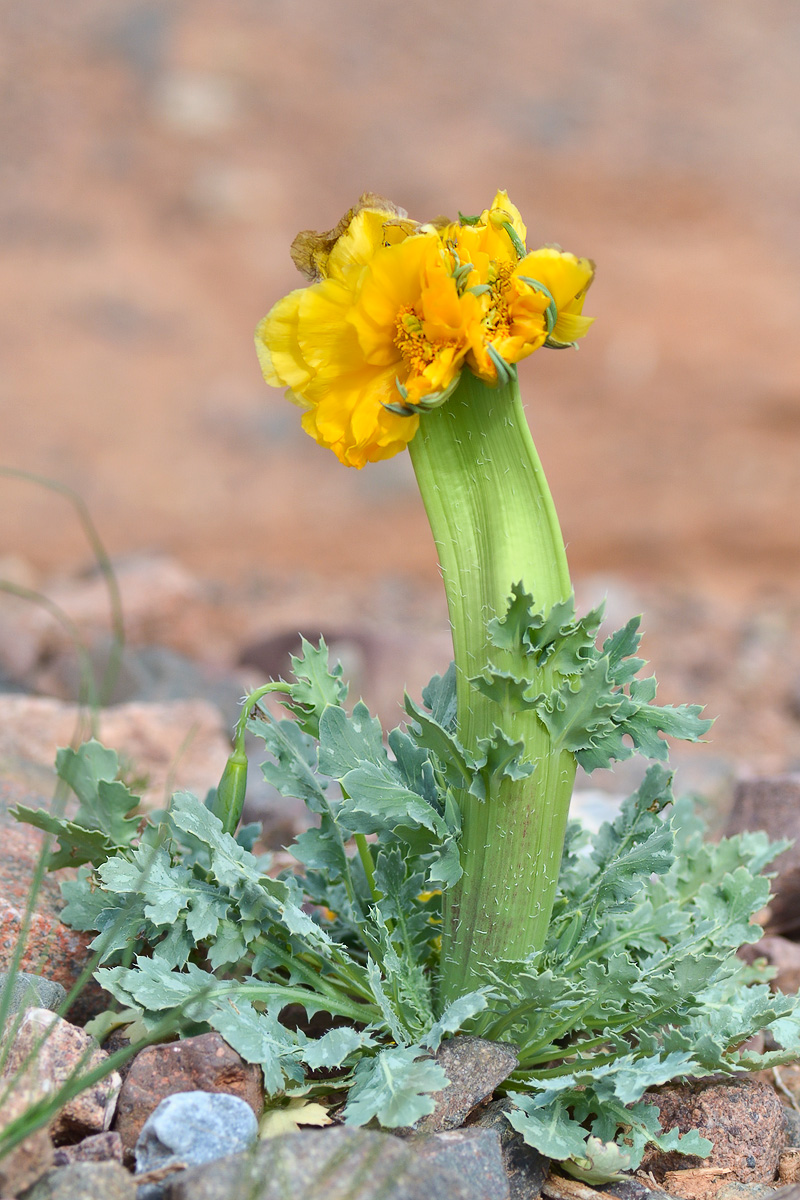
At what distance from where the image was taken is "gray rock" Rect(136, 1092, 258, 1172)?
169cm

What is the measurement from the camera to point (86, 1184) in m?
1.54

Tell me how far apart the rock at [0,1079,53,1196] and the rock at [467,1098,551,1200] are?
2.23ft

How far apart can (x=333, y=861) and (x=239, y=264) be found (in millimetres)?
12153

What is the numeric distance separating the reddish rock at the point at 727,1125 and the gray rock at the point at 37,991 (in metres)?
1.10

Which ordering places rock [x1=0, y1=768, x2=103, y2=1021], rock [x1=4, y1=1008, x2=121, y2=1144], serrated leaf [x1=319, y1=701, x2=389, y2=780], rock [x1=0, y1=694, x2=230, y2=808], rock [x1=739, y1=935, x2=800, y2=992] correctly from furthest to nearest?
rock [x1=0, y1=694, x2=230, y2=808], rock [x1=739, y1=935, x2=800, y2=992], rock [x1=0, y1=768, x2=103, y2=1021], serrated leaf [x1=319, y1=701, x2=389, y2=780], rock [x1=4, y1=1008, x2=121, y2=1144]

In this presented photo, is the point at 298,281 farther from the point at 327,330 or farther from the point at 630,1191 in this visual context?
the point at 630,1191

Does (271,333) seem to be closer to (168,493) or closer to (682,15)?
(168,493)

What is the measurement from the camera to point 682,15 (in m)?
16.5

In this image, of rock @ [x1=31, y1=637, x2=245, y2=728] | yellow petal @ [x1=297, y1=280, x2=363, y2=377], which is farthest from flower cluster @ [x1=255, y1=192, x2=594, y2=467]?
rock @ [x1=31, y1=637, x2=245, y2=728]

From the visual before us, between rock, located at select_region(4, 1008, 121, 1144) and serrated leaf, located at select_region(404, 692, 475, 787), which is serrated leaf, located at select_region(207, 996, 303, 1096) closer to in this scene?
rock, located at select_region(4, 1008, 121, 1144)

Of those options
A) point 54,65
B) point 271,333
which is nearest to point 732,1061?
point 271,333

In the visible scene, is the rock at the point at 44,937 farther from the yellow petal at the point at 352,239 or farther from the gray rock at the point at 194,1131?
the yellow petal at the point at 352,239

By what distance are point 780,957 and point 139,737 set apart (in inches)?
82.3

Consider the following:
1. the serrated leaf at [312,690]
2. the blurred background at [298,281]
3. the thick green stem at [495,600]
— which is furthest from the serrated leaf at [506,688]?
the blurred background at [298,281]
